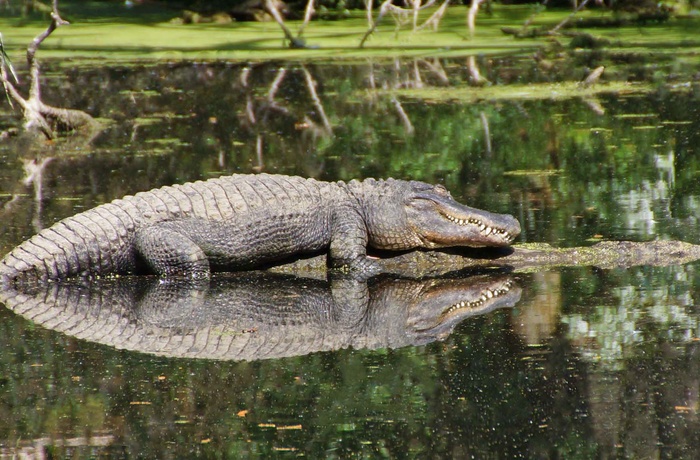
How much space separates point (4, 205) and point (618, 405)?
6405 mm

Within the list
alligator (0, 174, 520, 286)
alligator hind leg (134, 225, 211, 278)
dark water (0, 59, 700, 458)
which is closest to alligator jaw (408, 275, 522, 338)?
dark water (0, 59, 700, 458)

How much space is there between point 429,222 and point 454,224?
6.9 inches

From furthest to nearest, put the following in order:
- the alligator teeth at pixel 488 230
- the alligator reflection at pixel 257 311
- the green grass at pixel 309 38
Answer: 1. the green grass at pixel 309 38
2. the alligator teeth at pixel 488 230
3. the alligator reflection at pixel 257 311

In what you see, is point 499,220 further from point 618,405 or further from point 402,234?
point 618,405

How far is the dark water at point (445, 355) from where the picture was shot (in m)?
4.52

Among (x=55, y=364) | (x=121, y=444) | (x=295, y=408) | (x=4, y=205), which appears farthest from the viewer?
(x=4, y=205)

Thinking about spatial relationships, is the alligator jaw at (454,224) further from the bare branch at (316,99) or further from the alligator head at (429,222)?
the bare branch at (316,99)

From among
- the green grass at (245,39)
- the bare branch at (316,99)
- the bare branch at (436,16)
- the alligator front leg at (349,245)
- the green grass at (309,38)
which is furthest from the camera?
the green grass at (245,39)

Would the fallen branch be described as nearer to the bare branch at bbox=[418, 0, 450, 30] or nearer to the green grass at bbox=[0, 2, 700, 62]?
the green grass at bbox=[0, 2, 700, 62]

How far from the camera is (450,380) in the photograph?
16.8 ft

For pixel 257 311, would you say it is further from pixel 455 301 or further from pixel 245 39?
pixel 245 39

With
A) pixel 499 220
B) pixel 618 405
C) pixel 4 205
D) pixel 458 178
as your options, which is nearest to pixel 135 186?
pixel 4 205

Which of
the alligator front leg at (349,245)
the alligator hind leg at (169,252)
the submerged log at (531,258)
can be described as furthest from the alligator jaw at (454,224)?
the alligator hind leg at (169,252)

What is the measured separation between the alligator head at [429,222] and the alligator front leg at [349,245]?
0.51 ft
